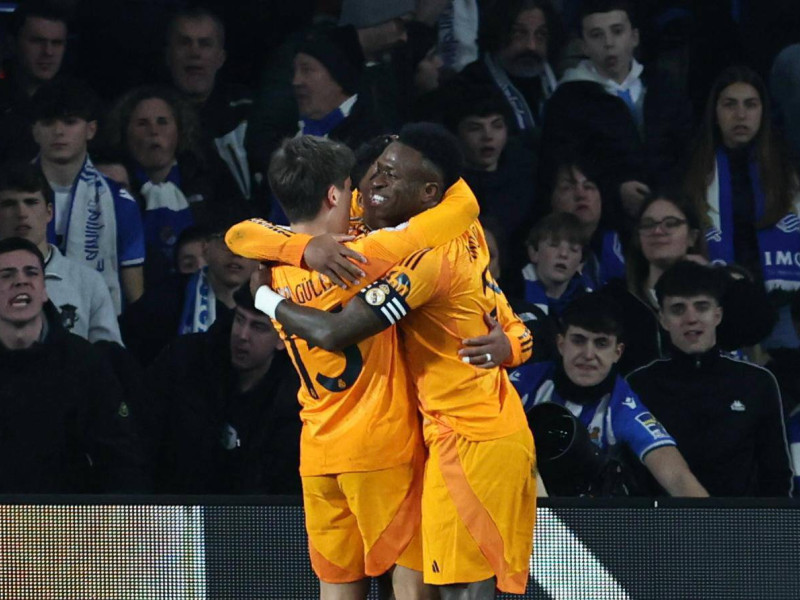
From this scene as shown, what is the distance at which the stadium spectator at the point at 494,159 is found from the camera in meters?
6.41

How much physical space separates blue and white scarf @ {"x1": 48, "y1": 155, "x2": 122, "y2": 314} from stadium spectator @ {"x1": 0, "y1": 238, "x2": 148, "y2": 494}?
0.86 feet

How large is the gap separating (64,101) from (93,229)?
594 mm

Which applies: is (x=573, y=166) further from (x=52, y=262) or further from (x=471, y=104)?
(x=52, y=262)

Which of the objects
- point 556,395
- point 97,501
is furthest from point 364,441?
point 556,395

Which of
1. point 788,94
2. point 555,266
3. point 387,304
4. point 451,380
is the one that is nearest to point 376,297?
point 387,304

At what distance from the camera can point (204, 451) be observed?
601cm

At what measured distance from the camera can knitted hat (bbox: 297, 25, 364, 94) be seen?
6.46 meters

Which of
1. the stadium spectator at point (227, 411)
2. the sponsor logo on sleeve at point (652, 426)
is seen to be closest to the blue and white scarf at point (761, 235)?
the sponsor logo on sleeve at point (652, 426)

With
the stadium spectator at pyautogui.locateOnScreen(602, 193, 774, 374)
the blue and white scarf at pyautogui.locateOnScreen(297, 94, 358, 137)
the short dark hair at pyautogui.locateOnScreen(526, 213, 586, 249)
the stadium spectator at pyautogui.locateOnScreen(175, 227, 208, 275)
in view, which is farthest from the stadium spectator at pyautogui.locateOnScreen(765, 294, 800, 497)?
the stadium spectator at pyautogui.locateOnScreen(175, 227, 208, 275)

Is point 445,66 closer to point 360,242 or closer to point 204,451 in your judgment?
point 204,451

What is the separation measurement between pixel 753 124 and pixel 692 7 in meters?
0.67

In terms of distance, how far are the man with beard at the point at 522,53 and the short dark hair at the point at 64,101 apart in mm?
1761

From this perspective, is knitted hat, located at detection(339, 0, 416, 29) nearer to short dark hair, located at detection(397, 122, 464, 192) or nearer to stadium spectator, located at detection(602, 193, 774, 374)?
stadium spectator, located at detection(602, 193, 774, 374)

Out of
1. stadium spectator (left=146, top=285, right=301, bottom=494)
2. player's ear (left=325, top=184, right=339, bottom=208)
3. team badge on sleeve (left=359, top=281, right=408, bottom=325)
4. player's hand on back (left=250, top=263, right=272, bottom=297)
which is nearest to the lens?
team badge on sleeve (left=359, top=281, right=408, bottom=325)
